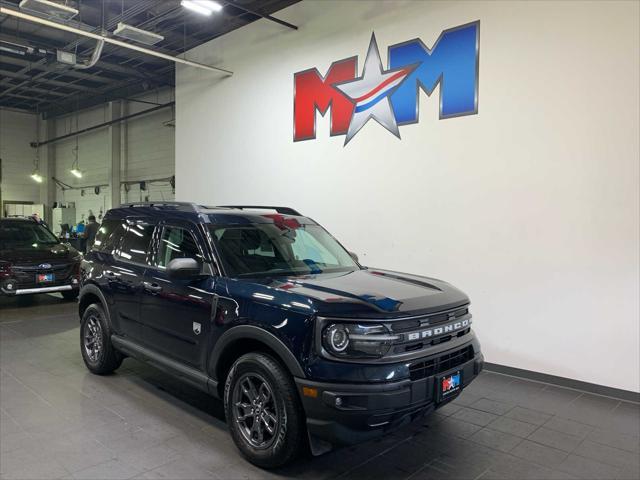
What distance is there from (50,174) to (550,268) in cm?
1872

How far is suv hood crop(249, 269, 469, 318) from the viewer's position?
2572mm

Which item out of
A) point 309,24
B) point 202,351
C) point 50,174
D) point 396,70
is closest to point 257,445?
point 202,351

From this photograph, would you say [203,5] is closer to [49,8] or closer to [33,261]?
[49,8]

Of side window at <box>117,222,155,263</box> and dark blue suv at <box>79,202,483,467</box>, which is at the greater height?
side window at <box>117,222,155,263</box>

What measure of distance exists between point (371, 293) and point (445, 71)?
135 inches

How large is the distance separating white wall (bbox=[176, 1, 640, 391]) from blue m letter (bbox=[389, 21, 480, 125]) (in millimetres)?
113

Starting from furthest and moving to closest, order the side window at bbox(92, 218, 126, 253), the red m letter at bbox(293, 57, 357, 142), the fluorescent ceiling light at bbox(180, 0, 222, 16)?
the red m letter at bbox(293, 57, 357, 142) → the fluorescent ceiling light at bbox(180, 0, 222, 16) → the side window at bbox(92, 218, 126, 253)

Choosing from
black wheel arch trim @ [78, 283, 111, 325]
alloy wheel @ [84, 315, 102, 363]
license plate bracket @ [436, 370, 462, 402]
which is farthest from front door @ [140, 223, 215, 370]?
license plate bracket @ [436, 370, 462, 402]

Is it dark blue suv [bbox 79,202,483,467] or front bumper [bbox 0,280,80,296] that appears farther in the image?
front bumper [bbox 0,280,80,296]

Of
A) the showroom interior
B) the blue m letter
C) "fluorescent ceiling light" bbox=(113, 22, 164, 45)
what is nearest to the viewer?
the showroom interior

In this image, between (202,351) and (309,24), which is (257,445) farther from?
(309,24)

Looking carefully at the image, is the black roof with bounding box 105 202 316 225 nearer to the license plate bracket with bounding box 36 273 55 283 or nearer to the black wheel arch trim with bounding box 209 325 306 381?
the black wheel arch trim with bounding box 209 325 306 381

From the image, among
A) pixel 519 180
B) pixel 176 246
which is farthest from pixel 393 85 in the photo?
pixel 176 246

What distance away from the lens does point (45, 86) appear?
1384 cm
